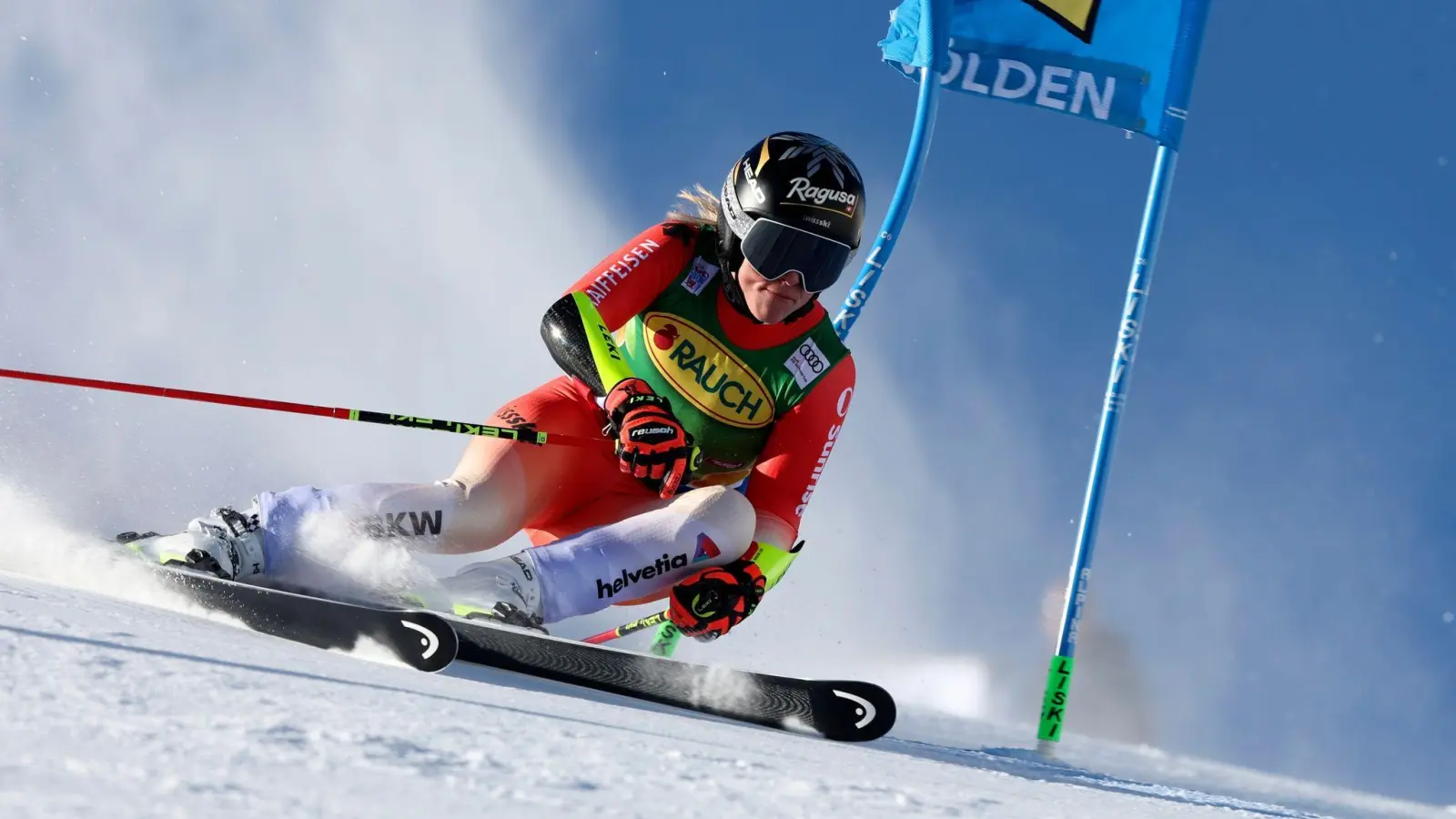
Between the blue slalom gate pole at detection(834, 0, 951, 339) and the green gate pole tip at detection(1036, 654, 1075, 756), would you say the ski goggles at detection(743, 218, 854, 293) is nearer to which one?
the blue slalom gate pole at detection(834, 0, 951, 339)

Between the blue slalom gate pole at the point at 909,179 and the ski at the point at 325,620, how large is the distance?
2.71 meters

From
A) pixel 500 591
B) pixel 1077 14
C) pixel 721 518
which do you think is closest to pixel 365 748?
pixel 500 591

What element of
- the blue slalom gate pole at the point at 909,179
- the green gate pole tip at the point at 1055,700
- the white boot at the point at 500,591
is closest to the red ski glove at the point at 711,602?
the white boot at the point at 500,591

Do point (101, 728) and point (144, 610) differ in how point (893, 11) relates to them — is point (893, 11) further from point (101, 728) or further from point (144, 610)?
point (101, 728)

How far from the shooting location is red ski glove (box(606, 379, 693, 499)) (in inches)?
134

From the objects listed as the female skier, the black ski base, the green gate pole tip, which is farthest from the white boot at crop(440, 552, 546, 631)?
the green gate pole tip

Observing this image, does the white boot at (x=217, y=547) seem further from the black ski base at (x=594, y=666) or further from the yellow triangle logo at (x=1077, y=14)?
the yellow triangle logo at (x=1077, y=14)

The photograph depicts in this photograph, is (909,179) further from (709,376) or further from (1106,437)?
(709,376)

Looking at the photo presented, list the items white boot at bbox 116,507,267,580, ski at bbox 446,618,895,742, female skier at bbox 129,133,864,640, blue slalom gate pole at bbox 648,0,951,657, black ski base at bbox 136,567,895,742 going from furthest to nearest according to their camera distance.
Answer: blue slalom gate pole at bbox 648,0,951,657 < female skier at bbox 129,133,864,640 < white boot at bbox 116,507,267,580 < ski at bbox 446,618,895,742 < black ski base at bbox 136,567,895,742

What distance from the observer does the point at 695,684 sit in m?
3.00

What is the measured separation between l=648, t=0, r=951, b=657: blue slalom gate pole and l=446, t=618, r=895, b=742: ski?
227 cm

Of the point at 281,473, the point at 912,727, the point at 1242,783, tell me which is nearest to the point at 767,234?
the point at 912,727

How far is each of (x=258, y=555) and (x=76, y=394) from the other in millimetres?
4437

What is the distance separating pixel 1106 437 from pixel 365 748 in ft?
12.7
